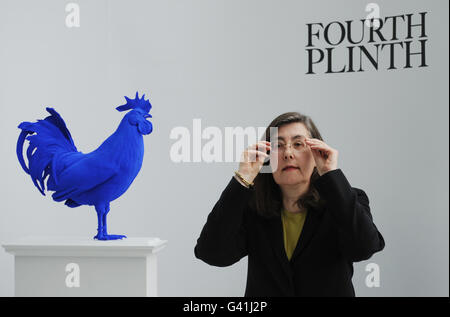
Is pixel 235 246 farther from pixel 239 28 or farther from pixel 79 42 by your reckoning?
pixel 79 42

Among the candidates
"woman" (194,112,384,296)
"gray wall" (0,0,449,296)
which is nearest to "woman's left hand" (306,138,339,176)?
"woman" (194,112,384,296)

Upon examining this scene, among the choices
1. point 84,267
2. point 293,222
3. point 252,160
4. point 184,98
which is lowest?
point 84,267

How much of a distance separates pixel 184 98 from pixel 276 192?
92 cm

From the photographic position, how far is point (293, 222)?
1146mm

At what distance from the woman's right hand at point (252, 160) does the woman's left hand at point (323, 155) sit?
10 centimetres

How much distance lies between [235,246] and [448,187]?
3.20ft

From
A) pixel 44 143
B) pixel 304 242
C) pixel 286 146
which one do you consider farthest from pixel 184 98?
pixel 304 242

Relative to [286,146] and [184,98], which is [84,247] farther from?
[184,98]

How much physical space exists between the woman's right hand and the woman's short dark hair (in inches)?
3.9

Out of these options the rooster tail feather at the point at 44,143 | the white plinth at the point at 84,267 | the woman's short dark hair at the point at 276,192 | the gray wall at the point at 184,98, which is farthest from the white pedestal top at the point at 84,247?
the gray wall at the point at 184,98

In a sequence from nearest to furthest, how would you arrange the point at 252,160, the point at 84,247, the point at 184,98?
the point at 252,160 < the point at 84,247 < the point at 184,98

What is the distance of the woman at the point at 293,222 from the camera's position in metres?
1.03

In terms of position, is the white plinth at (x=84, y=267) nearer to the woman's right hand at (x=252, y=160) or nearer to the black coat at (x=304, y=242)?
the black coat at (x=304, y=242)
